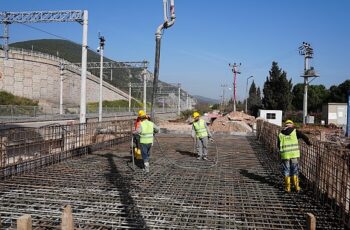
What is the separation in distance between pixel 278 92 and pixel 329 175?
163 feet

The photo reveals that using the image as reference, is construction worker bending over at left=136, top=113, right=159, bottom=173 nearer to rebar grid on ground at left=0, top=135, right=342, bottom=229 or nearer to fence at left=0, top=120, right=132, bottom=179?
rebar grid on ground at left=0, top=135, right=342, bottom=229

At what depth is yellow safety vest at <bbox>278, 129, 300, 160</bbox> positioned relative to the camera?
24.5 feet

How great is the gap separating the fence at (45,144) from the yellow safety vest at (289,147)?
18.9 ft

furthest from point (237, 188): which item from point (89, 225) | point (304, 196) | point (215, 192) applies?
point (89, 225)

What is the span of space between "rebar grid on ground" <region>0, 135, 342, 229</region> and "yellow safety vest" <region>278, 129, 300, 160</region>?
2.40 feet

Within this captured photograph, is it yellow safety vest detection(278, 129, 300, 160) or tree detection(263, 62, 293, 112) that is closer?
yellow safety vest detection(278, 129, 300, 160)

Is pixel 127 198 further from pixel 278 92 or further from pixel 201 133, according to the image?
pixel 278 92

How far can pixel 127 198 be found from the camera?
6785mm

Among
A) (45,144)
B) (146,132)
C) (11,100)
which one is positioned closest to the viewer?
(146,132)

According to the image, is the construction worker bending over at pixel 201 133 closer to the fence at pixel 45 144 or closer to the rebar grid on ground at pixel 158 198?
the rebar grid on ground at pixel 158 198

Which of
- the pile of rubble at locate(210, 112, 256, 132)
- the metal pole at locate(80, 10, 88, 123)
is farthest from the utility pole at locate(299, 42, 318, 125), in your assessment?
the metal pole at locate(80, 10, 88, 123)

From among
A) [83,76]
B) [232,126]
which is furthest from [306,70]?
[83,76]

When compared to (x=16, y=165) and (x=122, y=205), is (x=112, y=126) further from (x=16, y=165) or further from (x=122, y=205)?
(x=122, y=205)

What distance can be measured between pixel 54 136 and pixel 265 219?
24.4ft
